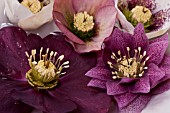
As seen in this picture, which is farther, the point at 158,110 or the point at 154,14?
the point at 154,14

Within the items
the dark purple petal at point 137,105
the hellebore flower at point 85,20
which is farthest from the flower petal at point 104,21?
the dark purple petal at point 137,105

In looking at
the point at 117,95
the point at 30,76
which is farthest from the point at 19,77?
the point at 117,95

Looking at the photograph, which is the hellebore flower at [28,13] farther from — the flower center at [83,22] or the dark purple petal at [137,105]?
the dark purple petal at [137,105]

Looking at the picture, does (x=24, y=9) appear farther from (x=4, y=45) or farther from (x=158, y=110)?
(x=158, y=110)

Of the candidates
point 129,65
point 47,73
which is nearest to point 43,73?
point 47,73

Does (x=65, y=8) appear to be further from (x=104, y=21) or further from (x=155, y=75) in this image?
(x=155, y=75)

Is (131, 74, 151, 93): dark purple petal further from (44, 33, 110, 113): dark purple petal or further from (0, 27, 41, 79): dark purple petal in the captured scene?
(0, 27, 41, 79): dark purple petal

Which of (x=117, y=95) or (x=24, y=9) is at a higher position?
(x=24, y=9)
